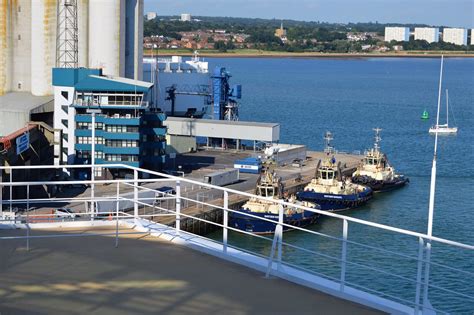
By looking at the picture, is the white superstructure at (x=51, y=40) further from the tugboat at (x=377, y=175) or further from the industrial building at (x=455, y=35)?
the industrial building at (x=455, y=35)

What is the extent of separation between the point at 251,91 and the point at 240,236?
130ft

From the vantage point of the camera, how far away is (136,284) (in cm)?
300

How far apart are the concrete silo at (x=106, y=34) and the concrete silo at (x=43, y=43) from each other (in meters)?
1.04

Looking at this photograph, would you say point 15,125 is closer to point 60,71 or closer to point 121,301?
point 60,71

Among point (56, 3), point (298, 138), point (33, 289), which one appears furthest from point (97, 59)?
A: point (33, 289)

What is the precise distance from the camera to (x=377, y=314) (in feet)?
9.21

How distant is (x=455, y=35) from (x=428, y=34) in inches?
163

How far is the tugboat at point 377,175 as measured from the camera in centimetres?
2233

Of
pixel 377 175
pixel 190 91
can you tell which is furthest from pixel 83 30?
pixel 377 175

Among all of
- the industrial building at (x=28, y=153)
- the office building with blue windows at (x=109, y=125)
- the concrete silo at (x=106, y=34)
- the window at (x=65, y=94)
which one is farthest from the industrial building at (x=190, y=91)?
the industrial building at (x=28, y=153)

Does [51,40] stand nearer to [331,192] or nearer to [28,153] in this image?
[28,153]

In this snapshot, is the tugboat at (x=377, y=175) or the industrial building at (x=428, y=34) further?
the industrial building at (x=428, y=34)

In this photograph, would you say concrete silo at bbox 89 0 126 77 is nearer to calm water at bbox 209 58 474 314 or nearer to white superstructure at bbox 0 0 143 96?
white superstructure at bbox 0 0 143 96

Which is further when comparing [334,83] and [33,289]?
[334,83]
